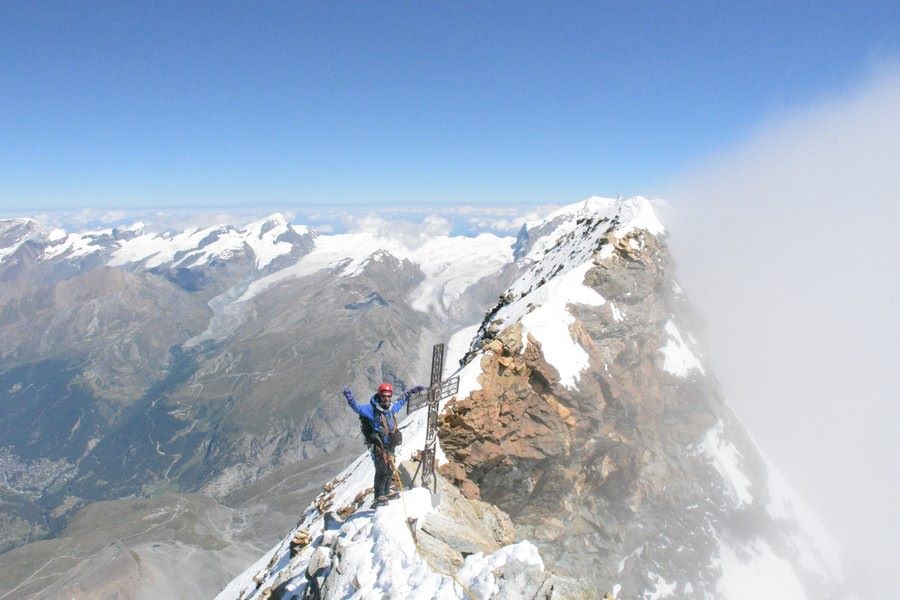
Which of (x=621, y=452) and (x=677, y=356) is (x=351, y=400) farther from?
(x=677, y=356)

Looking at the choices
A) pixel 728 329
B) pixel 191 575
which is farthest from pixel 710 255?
A: pixel 191 575

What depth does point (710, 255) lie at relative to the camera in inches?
5182

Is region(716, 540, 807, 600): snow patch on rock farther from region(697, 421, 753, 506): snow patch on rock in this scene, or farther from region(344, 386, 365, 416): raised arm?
region(344, 386, 365, 416): raised arm

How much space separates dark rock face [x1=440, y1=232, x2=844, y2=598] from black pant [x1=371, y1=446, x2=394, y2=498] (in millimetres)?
10772

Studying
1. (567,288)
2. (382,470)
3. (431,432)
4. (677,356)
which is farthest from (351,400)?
(677,356)

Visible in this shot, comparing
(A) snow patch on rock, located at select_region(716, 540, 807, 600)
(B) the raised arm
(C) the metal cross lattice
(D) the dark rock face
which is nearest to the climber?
(B) the raised arm

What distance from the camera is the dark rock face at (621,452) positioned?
110ft

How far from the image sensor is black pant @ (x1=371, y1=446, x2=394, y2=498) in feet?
56.6

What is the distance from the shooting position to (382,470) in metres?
17.5

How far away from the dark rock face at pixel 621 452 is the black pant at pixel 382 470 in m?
10.8

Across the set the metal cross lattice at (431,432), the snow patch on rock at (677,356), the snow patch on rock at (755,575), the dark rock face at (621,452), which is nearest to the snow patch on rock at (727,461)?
the dark rock face at (621,452)

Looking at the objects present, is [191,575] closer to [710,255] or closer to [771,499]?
[771,499]

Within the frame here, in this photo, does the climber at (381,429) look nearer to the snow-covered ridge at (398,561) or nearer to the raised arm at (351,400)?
the raised arm at (351,400)

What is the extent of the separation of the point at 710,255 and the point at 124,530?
196m
